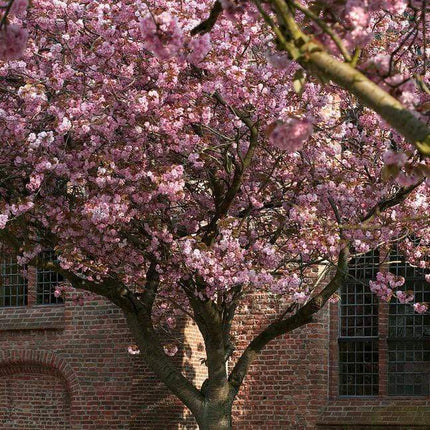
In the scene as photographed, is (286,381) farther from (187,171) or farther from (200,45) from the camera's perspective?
(200,45)

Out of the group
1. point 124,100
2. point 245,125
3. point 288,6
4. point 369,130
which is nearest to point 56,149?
point 124,100

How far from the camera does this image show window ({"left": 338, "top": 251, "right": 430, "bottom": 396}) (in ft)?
57.3

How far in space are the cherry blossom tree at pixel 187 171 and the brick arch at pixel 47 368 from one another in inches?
203

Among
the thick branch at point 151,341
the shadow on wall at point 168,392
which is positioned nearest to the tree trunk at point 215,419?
the thick branch at point 151,341

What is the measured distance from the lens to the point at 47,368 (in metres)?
20.6

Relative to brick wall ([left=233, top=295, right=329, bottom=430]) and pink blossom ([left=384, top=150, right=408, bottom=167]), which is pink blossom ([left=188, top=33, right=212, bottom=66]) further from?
brick wall ([left=233, top=295, right=329, bottom=430])

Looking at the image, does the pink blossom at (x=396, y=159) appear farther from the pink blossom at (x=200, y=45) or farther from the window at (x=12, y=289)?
the window at (x=12, y=289)

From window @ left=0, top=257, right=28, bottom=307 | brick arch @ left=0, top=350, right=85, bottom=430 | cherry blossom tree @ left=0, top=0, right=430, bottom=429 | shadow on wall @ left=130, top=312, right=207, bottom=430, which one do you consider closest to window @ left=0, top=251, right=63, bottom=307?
window @ left=0, top=257, right=28, bottom=307

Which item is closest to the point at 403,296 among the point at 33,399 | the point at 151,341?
the point at 151,341

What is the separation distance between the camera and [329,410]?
57.6ft

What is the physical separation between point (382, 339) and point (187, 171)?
493 cm

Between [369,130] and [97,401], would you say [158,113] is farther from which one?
[97,401]

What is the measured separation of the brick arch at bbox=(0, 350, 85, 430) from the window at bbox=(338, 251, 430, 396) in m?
4.77

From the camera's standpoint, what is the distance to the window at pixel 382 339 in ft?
57.3
